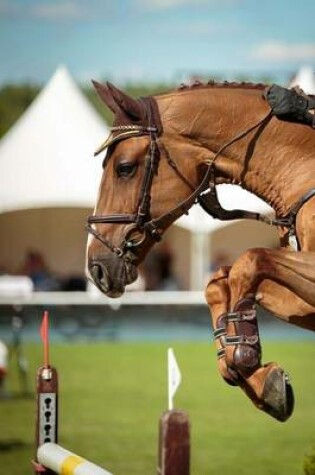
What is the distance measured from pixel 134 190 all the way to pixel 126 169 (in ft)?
0.29

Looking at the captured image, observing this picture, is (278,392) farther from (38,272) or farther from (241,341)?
(38,272)

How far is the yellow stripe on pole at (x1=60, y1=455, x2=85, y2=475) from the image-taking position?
4836mm

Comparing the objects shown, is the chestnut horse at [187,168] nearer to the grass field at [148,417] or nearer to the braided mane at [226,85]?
the braided mane at [226,85]

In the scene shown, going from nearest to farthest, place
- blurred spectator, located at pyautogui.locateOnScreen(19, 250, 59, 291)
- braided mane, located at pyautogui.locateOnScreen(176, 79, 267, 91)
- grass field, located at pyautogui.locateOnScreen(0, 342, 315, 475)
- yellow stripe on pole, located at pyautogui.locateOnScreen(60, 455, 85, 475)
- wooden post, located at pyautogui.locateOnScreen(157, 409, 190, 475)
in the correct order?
wooden post, located at pyautogui.locateOnScreen(157, 409, 190, 475) < yellow stripe on pole, located at pyautogui.locateOnScreen(60, 455, 85, 475) < braided mane, located at pyautogui.locateOnScreen(176, 79, 267, 91) < grass field, located at pyautogui.locateOnScreen(0, 342, 315, 475) < blurred spectator, located at pyautogui.locateOnScreen(19, 250, 59, 291)

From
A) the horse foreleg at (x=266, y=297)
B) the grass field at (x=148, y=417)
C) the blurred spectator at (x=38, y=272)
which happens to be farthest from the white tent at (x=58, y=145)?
the horse foreleg at (x=266, y=297)

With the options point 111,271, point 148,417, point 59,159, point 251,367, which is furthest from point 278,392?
point 59,159

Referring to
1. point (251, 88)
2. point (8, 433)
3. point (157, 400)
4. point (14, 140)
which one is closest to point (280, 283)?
point (251, 88)

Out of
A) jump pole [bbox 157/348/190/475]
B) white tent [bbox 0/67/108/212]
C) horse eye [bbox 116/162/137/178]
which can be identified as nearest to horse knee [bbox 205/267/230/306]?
horse eye [bbox 116/162/137/178]

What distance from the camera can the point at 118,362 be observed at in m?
14.0

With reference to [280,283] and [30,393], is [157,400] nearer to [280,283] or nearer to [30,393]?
[30,393]

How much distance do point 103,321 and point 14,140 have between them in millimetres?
2897

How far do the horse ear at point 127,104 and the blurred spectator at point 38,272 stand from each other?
12931mm

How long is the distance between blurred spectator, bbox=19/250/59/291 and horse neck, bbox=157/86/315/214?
12.9m

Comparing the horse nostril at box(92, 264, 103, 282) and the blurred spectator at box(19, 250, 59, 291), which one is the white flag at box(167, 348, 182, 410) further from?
the blurred spectator at box(19, 250, 59, 291)
